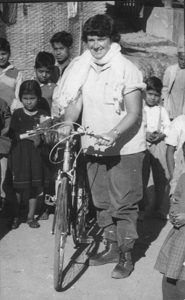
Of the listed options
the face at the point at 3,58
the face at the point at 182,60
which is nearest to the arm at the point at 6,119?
the face at the point at 3,58

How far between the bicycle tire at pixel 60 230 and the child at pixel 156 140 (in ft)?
5.59

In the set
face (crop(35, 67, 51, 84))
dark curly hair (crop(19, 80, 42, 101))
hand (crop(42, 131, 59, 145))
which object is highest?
face (crop(35, 67, 51, 84))

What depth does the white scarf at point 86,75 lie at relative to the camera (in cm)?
497

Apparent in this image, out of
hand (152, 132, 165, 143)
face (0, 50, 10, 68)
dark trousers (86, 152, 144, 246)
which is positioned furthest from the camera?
face (0, 50, 10, 68)

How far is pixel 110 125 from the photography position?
5125mm

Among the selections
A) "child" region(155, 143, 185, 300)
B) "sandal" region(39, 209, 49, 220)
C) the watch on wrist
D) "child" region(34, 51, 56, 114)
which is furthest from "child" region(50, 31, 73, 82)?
"child" region(155, 143, 185, 300)

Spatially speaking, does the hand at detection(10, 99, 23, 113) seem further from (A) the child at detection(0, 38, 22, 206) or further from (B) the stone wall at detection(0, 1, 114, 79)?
(B) the stone wall at detection(0, 1, 114, 79)

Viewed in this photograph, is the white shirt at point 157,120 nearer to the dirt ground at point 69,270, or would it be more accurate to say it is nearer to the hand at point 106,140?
the dirt ground at point 69,270

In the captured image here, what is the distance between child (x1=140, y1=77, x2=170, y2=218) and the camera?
6562mm

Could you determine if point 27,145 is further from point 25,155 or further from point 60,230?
point 60,230

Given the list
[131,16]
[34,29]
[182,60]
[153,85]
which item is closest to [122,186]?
[153,85]

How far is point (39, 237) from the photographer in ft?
19.8

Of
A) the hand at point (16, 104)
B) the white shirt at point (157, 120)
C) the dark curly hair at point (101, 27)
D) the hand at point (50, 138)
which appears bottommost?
the hand at point (50, 138)

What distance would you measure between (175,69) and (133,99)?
3078 millimetres
